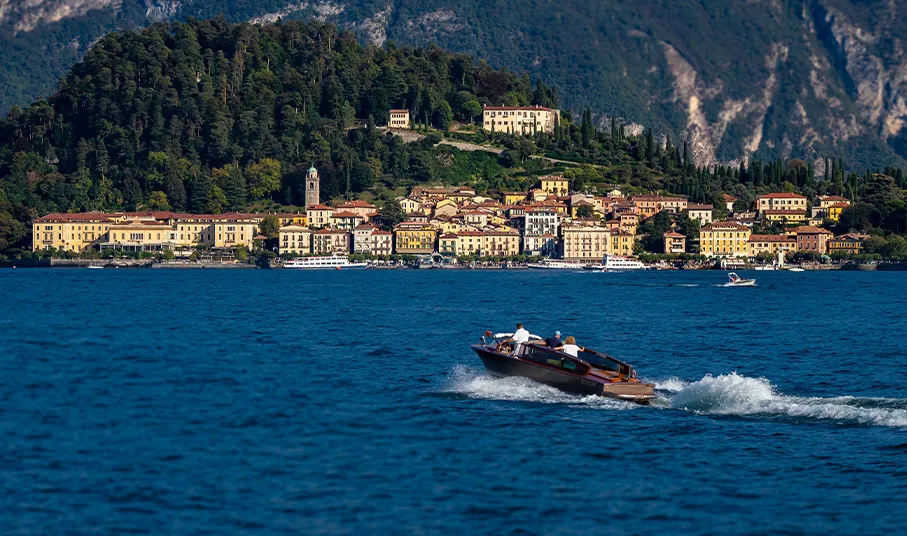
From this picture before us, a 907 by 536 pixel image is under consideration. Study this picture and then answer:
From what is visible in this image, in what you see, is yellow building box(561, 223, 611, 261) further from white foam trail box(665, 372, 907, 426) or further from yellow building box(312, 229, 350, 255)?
white foam trail box(665, 372, 907, 426)

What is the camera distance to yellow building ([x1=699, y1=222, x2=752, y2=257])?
7672 inches

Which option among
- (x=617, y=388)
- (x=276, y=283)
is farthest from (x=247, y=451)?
(x=276, y=283)

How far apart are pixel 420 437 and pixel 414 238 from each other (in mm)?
164457

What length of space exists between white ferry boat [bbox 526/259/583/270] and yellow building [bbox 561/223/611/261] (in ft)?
11.2

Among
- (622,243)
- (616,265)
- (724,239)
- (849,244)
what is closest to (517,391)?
(616,265)

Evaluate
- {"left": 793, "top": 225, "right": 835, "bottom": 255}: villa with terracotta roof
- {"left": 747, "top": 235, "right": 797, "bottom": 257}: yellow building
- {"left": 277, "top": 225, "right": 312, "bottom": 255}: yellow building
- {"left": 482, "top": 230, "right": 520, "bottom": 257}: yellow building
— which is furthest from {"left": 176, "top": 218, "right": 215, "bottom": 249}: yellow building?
{"left": 793, "top": 225, "right": 835, "bottom": 255}: villa with terracotta roof

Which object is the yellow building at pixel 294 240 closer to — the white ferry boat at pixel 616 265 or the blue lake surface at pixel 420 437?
the white ferry boat at pixel 616 265

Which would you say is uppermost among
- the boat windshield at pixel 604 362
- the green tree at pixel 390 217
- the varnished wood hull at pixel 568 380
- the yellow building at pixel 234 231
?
the green tree at pixel 390 217

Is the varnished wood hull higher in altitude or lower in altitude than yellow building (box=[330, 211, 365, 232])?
lower

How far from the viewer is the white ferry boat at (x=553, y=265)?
625 ft

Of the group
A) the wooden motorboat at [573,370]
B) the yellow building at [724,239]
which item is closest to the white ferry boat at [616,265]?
the yellow building at [724,239]

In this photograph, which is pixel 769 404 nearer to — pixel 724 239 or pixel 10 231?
→ pixel 724 239

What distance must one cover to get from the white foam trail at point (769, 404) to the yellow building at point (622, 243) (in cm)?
15911

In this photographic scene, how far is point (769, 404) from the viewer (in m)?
36.8
